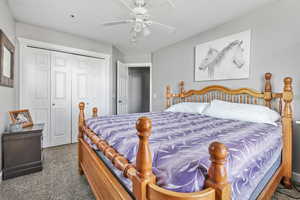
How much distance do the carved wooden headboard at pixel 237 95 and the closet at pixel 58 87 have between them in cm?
200

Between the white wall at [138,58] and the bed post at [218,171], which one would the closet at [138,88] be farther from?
the bed post at [218,171]

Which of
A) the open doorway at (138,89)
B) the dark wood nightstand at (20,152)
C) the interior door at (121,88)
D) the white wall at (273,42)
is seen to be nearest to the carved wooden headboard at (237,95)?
the white wall at (273,42)

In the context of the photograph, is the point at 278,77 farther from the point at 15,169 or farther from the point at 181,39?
the point at 15,169

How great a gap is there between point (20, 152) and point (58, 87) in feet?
5.30

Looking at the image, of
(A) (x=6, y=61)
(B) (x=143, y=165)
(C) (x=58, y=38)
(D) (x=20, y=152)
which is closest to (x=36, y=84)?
(A) (x=6, y=61)

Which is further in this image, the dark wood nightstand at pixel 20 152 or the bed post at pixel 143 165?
the dark wood nightstand at pixel 20 152

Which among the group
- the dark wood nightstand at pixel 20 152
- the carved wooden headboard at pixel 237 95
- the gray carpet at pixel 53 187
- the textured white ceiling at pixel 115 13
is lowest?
the gray carpet at pixel 53 187

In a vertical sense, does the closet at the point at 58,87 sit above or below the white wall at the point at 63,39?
below

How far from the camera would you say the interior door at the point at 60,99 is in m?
3.30

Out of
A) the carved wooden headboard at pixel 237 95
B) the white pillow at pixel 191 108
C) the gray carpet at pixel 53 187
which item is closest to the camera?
the gray carpet at pixel 53 187

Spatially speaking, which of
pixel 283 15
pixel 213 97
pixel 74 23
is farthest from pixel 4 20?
pixel 283 15

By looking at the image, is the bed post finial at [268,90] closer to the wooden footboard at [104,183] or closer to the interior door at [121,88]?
the wooden footboard at [104,183]

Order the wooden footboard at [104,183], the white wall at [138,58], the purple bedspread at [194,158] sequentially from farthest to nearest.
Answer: the white wall at [138,58], the wooden footboard at [104,183], the purple bedspread at [194,158]

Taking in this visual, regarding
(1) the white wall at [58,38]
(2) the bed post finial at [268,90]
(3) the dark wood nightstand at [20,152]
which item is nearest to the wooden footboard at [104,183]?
(3) the dark wood nightstand at [20,152]
